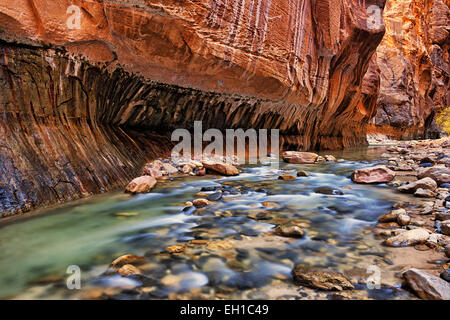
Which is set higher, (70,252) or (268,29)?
(268,29)

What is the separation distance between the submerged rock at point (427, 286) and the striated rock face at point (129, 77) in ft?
11.4

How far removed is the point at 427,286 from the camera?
1.39 metres

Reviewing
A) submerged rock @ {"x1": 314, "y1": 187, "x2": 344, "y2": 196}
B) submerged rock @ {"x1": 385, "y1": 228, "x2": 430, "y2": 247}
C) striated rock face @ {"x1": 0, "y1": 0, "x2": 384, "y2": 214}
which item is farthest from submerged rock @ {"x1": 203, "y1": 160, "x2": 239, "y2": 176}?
submerged rock @ {"x1": 385, "y1": 228, "x2": 430, "y2": 247}

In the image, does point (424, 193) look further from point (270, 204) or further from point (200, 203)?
point (200, 203)

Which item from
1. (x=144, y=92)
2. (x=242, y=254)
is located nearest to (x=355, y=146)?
(x=144, y=92)

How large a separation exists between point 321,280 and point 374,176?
12.4 feet

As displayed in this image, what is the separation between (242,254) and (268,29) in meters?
5.94

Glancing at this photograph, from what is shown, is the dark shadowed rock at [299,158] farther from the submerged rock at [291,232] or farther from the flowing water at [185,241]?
the submerged rock at [291,232]

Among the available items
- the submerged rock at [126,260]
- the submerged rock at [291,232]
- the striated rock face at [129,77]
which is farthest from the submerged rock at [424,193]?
the striated rock face at [129,77]

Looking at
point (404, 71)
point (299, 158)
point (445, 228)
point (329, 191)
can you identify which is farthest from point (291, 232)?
point (404, 71)

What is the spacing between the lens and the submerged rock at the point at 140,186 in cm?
384

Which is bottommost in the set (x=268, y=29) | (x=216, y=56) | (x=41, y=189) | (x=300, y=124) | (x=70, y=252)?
(x=70, y=252)
